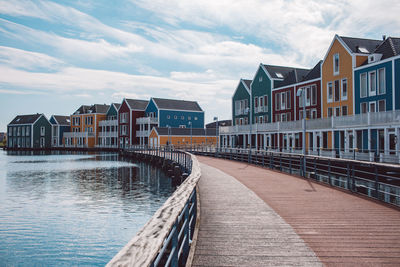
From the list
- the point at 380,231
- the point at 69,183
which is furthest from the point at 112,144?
the point at 380,231

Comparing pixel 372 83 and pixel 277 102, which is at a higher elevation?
pixel 372 83

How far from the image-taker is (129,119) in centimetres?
7862

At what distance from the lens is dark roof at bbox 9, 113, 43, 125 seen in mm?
104025

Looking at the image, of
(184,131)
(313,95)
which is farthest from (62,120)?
(313,95)

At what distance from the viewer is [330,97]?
4028cm

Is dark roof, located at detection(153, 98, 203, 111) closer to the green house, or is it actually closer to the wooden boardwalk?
the green house

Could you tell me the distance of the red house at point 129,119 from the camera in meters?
78.2

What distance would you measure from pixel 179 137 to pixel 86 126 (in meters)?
34.5

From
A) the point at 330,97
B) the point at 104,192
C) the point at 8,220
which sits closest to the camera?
the point at 8,220

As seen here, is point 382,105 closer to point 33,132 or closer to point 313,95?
point 313,95

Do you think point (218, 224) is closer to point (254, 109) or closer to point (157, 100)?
point (254, 109)

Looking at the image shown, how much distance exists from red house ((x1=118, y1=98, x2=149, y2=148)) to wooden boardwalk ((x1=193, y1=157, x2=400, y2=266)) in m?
67.9

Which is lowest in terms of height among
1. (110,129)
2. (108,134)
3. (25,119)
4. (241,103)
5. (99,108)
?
(108,134)

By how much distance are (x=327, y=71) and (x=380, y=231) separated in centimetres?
3594
